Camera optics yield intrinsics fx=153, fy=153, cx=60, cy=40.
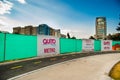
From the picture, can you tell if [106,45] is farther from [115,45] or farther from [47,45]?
[47,45]

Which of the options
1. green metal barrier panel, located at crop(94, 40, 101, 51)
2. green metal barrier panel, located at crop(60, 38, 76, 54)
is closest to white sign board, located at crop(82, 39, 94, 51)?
green metal barrier panel, located at crop(94, 40, 101, 51)

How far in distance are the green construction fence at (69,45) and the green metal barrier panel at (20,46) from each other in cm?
868

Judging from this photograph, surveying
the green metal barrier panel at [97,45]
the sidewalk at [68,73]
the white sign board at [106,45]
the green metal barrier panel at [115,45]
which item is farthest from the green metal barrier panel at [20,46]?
the green metal barrier panel at [115,45]

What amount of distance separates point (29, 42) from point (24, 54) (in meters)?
1.83

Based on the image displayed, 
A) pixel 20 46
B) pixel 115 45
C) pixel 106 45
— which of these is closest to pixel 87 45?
pixel 106 45

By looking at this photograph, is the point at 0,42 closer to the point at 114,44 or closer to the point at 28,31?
the point at 114,44

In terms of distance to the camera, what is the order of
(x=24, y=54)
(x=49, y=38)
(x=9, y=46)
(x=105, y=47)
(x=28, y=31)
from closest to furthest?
1. (x=9, y=46)
2. (x=24, y=54)
3. (x=49, y=38)
4. (x=105, y=47)
5. (x=28, y=31)

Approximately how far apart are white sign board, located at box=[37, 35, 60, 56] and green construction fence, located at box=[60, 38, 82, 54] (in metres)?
1.93

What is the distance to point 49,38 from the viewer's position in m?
25.4

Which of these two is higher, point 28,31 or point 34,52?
point 28,31

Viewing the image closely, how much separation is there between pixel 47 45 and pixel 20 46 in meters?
6.65

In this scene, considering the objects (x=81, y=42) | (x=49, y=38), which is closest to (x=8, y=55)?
(x=49, y=38)

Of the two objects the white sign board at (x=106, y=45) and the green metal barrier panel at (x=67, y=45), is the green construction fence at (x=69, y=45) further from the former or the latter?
the white sign board at (x=106, y=45)

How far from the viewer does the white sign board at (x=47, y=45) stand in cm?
2312
